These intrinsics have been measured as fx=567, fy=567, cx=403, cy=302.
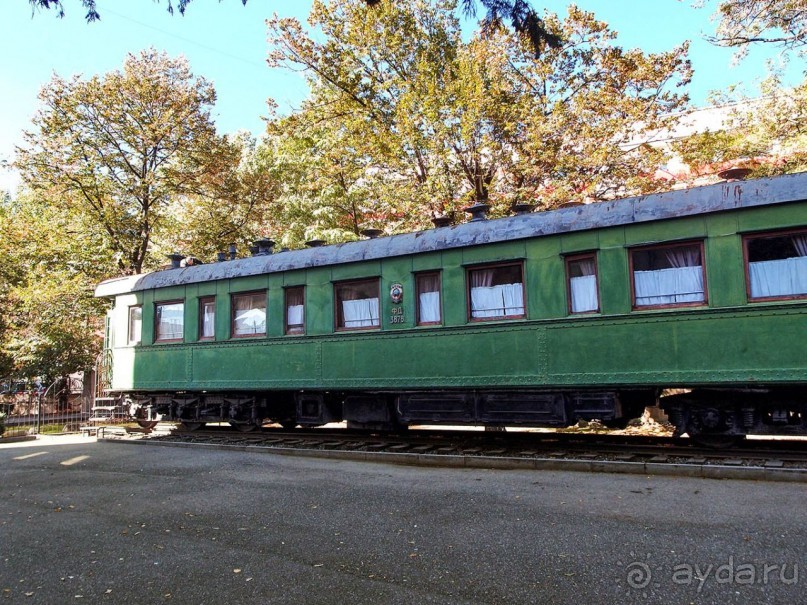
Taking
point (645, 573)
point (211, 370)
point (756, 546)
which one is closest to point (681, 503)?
point (756, 546)

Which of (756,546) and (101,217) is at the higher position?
(101,217)

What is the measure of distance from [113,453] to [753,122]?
53.2 feet

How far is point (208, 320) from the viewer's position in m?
11.0

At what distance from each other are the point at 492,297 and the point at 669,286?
2314 millimetres

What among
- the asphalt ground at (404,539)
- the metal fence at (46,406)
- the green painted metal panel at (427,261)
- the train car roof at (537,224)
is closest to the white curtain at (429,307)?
the green painted metal panel at (427,261)

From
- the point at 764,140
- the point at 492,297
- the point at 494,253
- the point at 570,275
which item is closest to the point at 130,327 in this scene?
the point at 492,297

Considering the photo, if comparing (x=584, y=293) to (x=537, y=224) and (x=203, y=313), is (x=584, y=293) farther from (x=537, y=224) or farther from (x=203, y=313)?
(x=203, y=313)

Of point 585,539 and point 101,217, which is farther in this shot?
point 101,217

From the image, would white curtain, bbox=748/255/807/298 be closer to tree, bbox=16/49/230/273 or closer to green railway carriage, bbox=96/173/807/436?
green railway carriage, bbox=96/173/807/436

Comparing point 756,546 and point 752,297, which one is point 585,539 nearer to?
point 756,546

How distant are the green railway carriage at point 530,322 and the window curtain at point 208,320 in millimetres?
35

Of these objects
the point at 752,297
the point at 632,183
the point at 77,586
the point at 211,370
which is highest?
the point at 632,183

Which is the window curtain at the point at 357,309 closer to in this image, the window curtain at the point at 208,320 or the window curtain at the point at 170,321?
the window curtain at the point at 208,320

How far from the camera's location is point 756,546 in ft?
13.1
